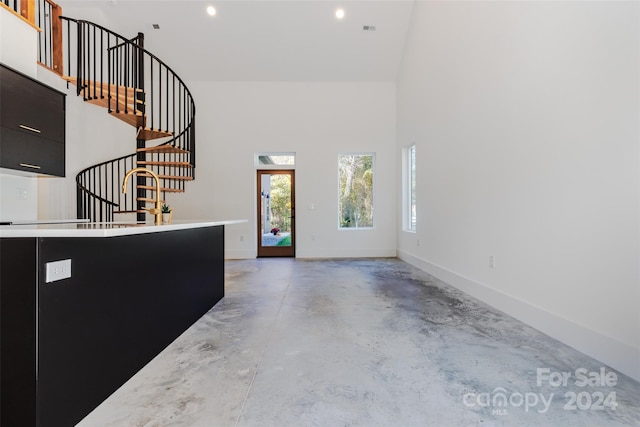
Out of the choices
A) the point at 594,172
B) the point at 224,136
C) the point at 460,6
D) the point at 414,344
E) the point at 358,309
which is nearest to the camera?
the point at 594,172

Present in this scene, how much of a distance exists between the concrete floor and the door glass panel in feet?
12.5

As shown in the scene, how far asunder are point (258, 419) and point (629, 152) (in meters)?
2.61

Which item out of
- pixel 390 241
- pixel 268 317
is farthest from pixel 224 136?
pixel 268 317

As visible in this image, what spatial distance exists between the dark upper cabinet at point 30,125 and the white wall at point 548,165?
451 centimetres

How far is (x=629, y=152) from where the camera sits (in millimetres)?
1773

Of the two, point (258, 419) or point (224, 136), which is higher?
point (224, 136)

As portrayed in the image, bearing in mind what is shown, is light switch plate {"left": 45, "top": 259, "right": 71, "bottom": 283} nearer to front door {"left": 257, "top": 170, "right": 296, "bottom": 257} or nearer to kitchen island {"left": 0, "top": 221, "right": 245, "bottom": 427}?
kitchen island {"left": 0, "top": 221, "right": 245, "bottom": 427}

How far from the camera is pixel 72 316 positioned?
1.37 metres

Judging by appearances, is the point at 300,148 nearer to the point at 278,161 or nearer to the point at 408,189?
the point at 278,161

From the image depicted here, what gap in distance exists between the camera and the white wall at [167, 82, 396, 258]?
6578 mm

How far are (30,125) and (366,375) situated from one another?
3588mm

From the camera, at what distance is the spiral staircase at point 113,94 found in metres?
4.05

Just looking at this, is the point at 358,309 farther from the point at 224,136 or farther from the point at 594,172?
the point at 224,136

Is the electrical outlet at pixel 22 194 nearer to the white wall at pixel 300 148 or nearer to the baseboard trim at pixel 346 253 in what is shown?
the white wall at pixel 300 148
